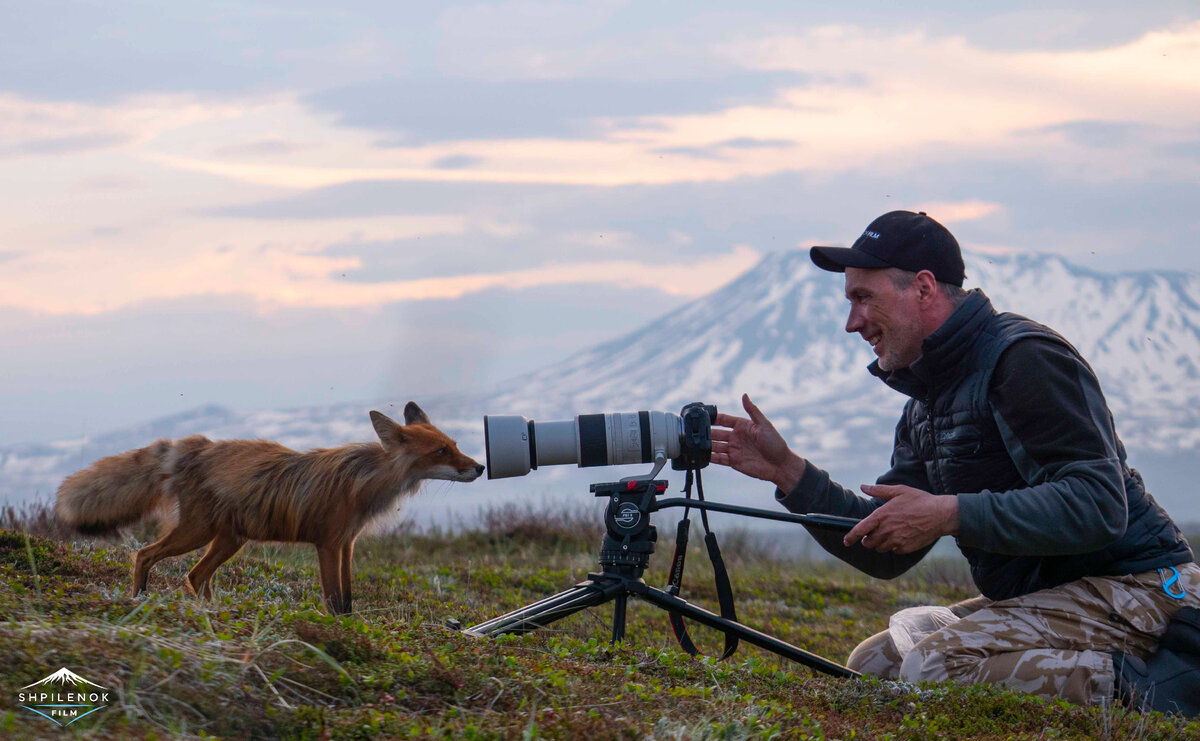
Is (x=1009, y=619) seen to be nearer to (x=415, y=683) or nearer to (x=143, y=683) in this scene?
(x=415, y=683)

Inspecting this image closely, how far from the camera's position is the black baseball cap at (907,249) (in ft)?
16.8

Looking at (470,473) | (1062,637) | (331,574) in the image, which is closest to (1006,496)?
(1062,637)

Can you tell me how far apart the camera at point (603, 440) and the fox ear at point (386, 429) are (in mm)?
1271

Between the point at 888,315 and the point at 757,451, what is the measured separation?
1001 millimetres

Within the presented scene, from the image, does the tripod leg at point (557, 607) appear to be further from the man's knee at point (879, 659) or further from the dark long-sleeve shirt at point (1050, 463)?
the dark long-sleeve shirt at point (1050, 463)

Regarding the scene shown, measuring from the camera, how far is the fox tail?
631cm

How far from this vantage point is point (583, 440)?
16.9 ft

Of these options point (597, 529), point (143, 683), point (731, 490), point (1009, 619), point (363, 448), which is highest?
point (363, 448)

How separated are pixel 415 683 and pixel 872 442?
201m

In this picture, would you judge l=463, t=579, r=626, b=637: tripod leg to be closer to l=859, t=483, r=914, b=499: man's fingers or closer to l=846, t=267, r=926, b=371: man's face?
l=859, t=483, r=914, b=499: man's fingers

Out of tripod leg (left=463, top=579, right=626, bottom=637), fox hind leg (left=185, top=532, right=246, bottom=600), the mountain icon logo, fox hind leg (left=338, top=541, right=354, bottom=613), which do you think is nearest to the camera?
tripod leg (left=463, top=579, right=626, bottom=637)

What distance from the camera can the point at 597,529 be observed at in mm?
13180

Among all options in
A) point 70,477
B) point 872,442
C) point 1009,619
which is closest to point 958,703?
point 1009,619

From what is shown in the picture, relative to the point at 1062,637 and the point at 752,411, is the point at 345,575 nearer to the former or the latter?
the point at 752,411
